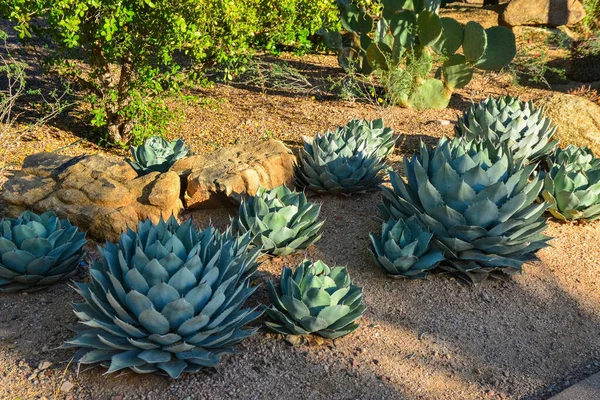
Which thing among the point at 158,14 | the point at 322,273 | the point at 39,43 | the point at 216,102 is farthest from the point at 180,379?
the point at 39,43

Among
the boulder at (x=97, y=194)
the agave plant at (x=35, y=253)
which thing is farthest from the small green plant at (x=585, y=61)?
the agave plant at (x=35, y=253)

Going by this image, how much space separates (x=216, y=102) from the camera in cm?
684

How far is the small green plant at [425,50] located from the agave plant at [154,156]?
282cm

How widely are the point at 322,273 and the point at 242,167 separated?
1352 millimetres

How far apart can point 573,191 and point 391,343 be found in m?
1.91

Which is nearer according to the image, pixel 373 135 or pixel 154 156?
pixel 154 156

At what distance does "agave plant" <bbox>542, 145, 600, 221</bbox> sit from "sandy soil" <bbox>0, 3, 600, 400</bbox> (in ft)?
0.44

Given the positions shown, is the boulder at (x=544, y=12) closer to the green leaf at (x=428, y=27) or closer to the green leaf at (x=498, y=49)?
the green leaf at (x=498, y=49)

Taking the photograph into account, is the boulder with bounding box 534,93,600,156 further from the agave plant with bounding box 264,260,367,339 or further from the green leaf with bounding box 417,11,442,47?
the agave plant with bounding box 264,260,367,339

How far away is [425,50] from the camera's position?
6887mm

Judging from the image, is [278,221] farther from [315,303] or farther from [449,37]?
[449,37]

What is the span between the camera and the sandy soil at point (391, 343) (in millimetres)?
2641

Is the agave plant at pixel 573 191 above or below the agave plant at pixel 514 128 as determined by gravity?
below

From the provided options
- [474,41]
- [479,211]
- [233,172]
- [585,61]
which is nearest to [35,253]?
[233,172]
